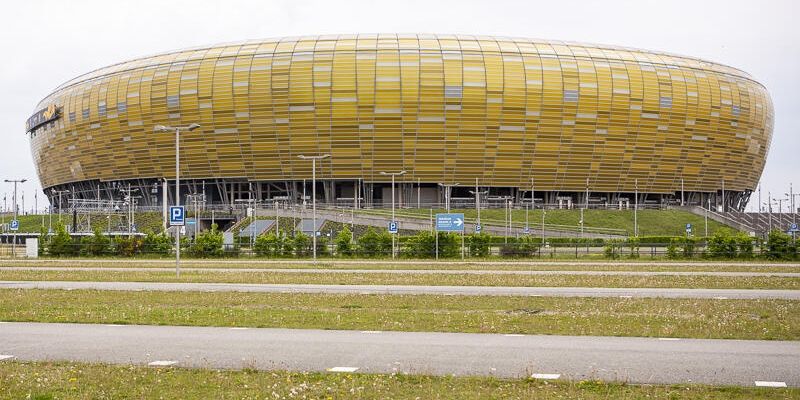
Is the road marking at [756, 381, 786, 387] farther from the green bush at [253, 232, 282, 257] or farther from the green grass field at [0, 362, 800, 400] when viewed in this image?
the green bush at [253, 232, 282, 257]

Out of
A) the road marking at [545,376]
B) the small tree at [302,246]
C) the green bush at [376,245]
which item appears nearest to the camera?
the road marking at [545,376]

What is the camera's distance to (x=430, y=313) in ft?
62.6

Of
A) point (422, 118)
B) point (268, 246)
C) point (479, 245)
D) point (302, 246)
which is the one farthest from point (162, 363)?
point (422, 118)

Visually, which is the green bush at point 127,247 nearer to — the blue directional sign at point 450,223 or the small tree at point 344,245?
the small tree at point 344,245

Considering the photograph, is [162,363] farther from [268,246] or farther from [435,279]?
[268,246]

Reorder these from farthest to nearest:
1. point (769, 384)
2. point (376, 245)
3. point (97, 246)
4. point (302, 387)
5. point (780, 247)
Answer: point (97, 246), point (376, 245), point (780, 247), point (769, 384), point (302, 387)

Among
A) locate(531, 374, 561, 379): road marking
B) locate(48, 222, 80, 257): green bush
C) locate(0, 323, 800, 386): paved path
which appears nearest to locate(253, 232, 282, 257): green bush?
locate(48, 222, 80, 257): green bush

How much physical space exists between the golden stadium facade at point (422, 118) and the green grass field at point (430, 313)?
72438 millimetres

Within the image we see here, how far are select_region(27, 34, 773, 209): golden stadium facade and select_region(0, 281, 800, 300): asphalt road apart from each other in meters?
67.4

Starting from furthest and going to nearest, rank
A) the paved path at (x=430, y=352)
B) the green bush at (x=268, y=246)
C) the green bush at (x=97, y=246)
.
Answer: the green bush at (x=97, y=246), the green bush at (x=268, y=246), the paved path at (x=430, y=352)

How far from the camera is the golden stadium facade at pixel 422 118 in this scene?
95.1 metres

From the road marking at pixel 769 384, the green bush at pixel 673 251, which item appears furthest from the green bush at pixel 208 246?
the road marking at pixel 769 384

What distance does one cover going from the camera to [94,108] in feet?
356

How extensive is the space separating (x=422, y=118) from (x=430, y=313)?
7706cm
